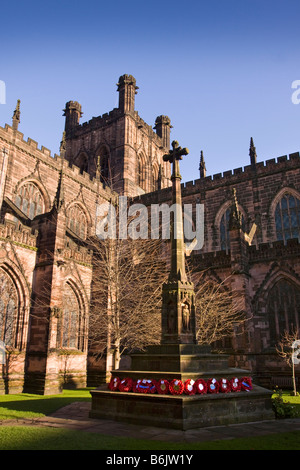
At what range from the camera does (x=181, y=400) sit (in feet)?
27.0

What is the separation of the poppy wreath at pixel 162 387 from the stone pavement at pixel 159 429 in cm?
84

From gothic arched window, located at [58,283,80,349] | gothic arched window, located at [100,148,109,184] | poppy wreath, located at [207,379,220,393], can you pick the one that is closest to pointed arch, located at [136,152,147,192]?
gothic arched window, located at [100,148,109,184]

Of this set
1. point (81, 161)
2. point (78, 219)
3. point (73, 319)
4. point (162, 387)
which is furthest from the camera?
point (81, 161)

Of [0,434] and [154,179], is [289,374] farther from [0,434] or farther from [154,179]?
[154,179]

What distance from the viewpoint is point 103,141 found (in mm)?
44688

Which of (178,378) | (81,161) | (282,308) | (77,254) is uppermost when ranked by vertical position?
(81,161)

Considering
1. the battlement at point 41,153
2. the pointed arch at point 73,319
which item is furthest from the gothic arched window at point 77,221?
the pointed arch at point 73,319

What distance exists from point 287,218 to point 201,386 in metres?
23.2

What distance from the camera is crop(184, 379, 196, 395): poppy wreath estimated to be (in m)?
8.68

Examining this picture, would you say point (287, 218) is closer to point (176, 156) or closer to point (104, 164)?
point (176, 156)

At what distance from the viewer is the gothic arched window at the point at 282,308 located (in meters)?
21.0

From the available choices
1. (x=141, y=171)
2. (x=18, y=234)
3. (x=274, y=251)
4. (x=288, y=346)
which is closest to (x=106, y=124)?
(x=141, y=171)

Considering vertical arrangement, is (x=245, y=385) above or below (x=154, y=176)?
below
